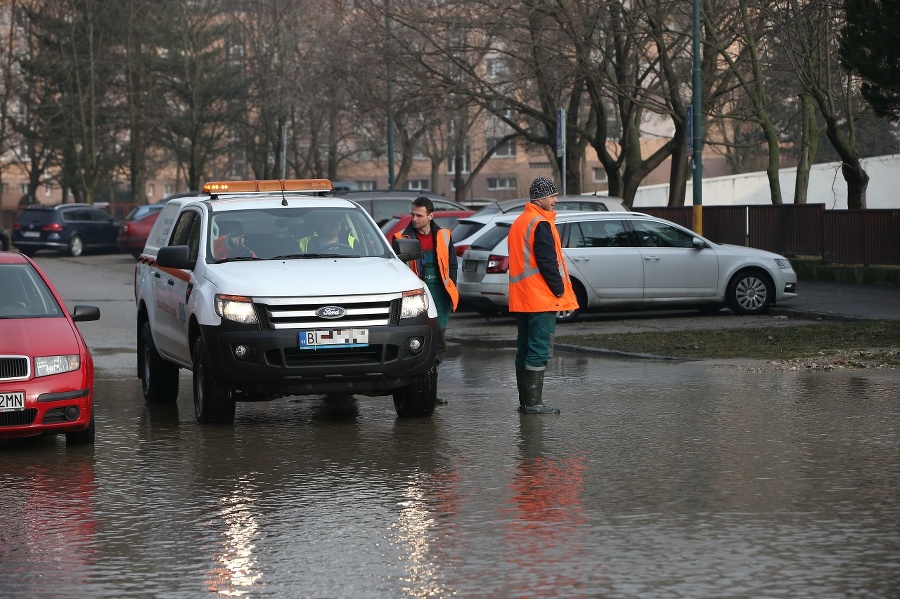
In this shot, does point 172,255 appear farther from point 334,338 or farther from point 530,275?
point 530,275

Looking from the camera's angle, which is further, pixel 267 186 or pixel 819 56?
pixel 819 56

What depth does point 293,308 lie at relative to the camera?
10.8 m

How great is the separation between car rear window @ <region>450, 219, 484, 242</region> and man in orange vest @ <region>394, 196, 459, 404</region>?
907 cm

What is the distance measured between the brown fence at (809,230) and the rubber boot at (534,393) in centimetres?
1642

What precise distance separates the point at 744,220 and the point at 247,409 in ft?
67.7

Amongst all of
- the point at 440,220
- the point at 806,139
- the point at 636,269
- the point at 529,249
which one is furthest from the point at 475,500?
the point at 806,139

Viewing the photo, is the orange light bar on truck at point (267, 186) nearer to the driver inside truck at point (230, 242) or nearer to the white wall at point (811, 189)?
the driver inside truck at point (230, 242)

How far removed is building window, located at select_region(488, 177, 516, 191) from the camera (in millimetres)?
100312

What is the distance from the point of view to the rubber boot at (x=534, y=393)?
11656 mm

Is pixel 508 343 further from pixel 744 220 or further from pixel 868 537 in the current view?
pixel 744 220

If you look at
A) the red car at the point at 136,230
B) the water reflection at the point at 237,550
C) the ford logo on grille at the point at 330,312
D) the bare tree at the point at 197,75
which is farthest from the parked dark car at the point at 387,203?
the bare tree at the point at 197,75

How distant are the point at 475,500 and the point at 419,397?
10.7ft

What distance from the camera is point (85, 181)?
→ 65.8 meters

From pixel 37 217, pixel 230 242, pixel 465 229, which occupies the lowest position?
pixel 230 242
